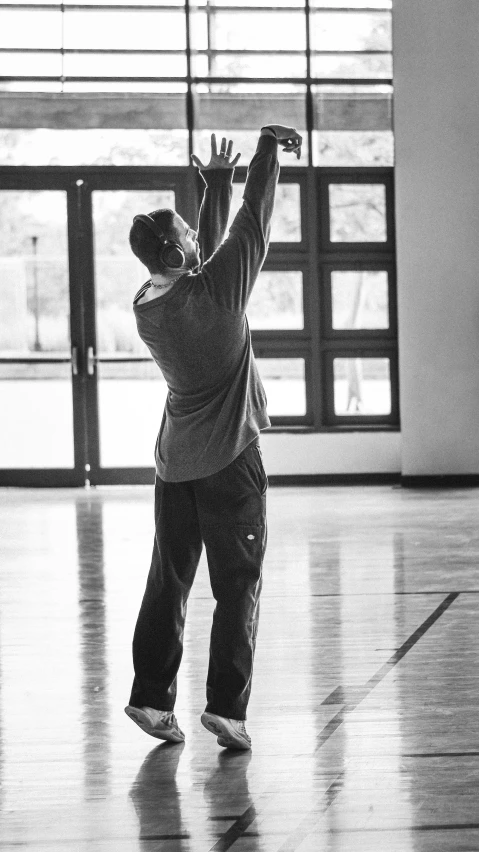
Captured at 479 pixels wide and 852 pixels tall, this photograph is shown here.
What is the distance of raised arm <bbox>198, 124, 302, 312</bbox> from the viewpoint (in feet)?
10.3

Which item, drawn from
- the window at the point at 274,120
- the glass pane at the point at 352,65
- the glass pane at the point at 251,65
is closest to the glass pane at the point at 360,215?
the window at the point at 274,120

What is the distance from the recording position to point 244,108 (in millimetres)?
9961

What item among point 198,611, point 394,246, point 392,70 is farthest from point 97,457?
point 198,611

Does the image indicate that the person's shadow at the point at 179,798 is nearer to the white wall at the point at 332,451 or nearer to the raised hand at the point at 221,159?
the raised hand at the point at 221,159

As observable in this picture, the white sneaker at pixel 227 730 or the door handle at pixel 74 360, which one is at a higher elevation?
the door handle at pixel 74 360

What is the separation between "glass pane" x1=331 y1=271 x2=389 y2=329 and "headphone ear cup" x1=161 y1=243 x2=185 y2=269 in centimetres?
694

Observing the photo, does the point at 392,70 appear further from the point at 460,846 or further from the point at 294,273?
the point at 460,846

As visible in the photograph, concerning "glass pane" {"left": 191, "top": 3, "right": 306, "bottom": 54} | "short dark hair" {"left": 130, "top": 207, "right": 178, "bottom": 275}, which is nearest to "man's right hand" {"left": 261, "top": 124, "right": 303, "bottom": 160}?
"short dark hair" {"left": 130, "top": 207, "right": 178, "bottom": 275}

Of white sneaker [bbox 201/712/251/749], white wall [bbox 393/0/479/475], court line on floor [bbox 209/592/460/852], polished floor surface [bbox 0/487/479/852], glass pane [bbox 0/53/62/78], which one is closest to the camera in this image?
court line on floor [bbox 209/592/460/852]

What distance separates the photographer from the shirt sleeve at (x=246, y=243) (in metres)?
3.15

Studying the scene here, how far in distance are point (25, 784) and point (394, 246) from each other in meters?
7.54

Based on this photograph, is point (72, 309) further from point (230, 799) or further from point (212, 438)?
point (230, 799)

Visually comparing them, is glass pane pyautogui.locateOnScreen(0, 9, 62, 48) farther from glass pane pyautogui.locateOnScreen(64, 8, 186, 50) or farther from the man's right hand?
the man's right hand

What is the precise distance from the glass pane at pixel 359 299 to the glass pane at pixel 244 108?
1.01 metres
